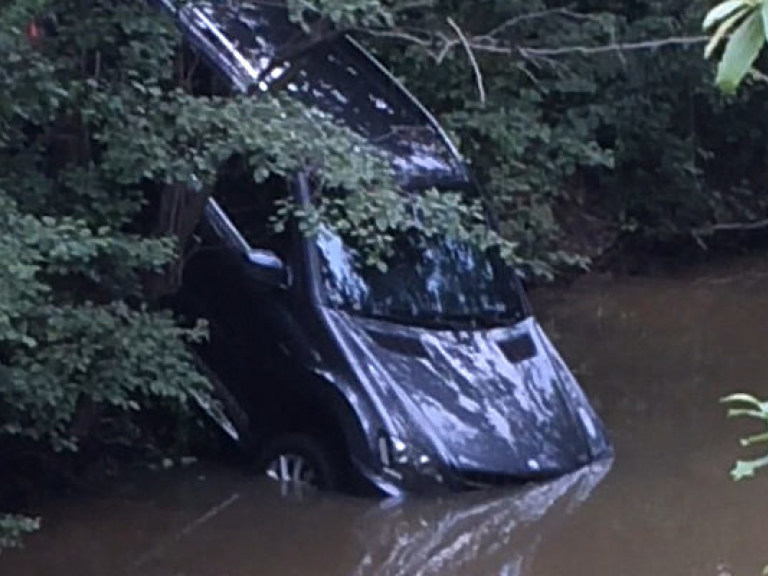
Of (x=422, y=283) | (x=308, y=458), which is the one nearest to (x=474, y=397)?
(x=422, y=283)

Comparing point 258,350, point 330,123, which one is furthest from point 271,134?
point 258,350

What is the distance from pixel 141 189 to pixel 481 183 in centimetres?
316

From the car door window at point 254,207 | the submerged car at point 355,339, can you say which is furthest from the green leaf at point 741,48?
the car door window at point 254,207

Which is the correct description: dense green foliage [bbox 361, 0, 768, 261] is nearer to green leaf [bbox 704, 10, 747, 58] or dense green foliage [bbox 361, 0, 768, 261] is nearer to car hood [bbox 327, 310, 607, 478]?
car hood [bbox 327, 310, 607, 478]

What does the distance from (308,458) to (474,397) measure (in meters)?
0.79

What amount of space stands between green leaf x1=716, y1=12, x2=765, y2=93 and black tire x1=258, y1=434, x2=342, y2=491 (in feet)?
18.6

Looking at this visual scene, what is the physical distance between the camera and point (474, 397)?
7484mm

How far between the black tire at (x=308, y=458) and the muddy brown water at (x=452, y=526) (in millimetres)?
94

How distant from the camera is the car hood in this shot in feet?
23.7

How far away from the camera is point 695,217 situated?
46.7 feet

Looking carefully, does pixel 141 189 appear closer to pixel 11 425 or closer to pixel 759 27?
pixel 11 425

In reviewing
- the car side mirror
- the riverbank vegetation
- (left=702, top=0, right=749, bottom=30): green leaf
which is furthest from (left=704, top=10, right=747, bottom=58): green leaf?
the car side mirror

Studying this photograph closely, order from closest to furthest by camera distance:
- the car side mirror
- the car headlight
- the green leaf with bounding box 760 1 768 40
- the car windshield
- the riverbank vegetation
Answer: the green leaf with bounding box 760 1 768 40 → the riverbank vegetation → the car headlight → the car side mirror → the car windshield

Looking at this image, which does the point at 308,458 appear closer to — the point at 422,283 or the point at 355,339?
the point at 355,339
